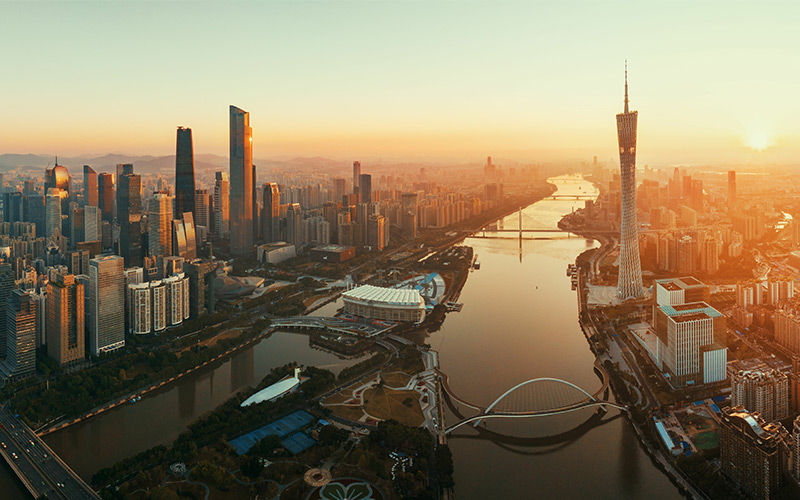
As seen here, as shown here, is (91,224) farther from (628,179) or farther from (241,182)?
(628,179)

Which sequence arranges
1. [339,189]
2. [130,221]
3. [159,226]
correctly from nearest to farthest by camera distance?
[159,226] < [130,221] < [339,189]

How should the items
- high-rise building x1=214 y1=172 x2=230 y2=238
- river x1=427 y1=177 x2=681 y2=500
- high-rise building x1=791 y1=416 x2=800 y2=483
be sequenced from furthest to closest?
1. high-rise building x1=214 y1=172 x2=230 y2=238
2. river x1=427 y1=177 x2=681 y2=500
3. high-rise building x1=791 y1=416 x2=800 y2=483

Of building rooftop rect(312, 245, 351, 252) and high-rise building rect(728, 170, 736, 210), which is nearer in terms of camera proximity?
building rooftop rect(312, 245, 351, 252)

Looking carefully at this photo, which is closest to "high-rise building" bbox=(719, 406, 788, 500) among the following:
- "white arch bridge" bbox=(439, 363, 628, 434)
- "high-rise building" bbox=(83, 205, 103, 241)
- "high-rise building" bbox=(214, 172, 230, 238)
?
"white arch bridge" bbox=(439, 363, 628, 434)

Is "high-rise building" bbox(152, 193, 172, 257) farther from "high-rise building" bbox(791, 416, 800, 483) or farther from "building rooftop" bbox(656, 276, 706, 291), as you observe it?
"high-rise building" bbox(791, 416, 800, 483)

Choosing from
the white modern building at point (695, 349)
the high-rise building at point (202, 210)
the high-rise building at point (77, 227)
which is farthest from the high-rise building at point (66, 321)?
the high-rise building at point (202, 210)

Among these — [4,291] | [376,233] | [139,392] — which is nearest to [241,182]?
[376,233]
